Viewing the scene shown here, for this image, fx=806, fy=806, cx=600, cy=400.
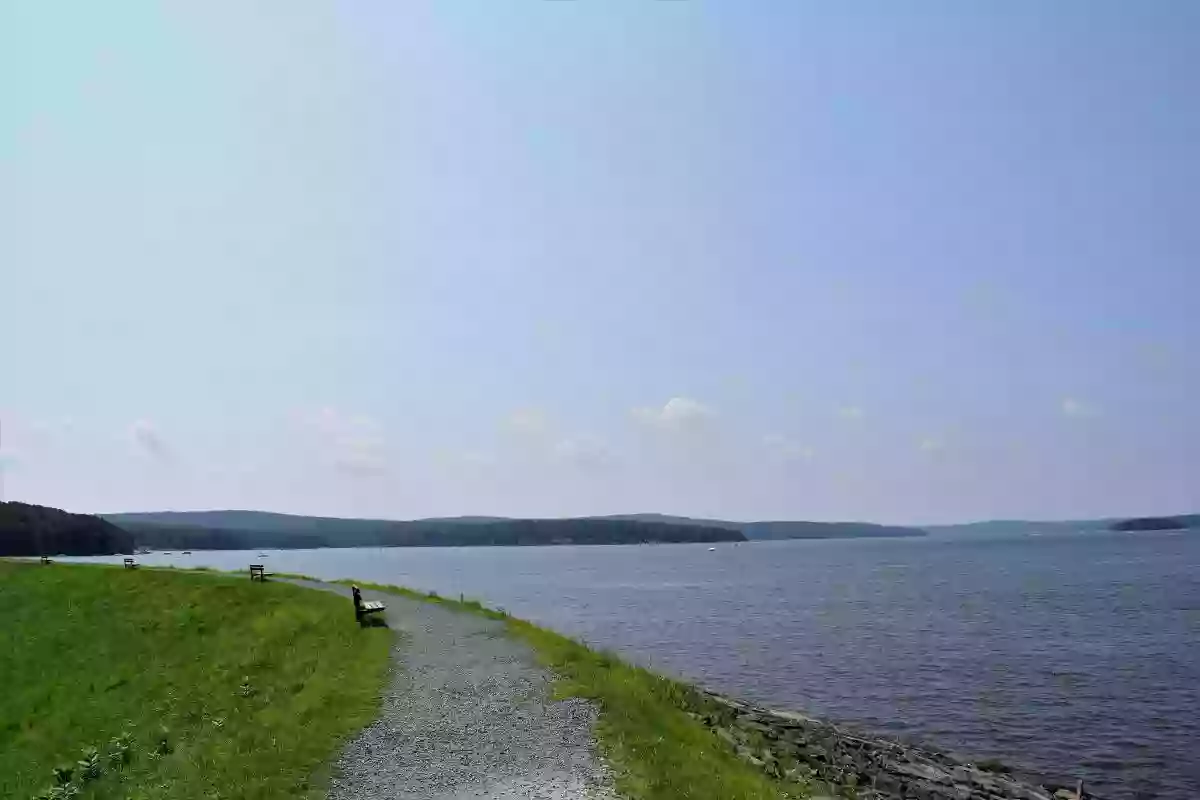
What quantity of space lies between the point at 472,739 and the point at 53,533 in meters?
151

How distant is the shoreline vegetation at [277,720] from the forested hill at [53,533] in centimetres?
10992

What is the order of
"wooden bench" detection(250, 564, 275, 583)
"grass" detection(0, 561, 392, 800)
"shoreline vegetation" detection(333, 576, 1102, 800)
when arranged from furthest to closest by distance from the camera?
"wooden bench" detection(250, 564, 275, 583) < "grass" detection(0, 561, 392, 800) < "shoreline vegetation" detection(333, 576, 1102, 800)

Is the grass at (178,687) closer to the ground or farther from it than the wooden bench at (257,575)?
closer to the ground

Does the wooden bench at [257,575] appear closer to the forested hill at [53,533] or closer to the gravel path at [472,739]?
the gravel path at [472,739]

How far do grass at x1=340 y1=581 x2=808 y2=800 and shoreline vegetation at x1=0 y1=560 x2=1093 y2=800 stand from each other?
0.06m

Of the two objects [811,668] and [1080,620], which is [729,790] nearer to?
[811,668]

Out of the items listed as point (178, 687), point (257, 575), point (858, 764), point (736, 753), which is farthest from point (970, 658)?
point (257, 575)

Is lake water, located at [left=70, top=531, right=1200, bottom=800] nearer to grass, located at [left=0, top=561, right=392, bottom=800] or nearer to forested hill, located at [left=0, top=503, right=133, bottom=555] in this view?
grass, located at [left=0, top=561, right=392, bottom=800]

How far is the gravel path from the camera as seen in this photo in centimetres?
1283

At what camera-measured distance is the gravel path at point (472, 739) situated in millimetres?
12828

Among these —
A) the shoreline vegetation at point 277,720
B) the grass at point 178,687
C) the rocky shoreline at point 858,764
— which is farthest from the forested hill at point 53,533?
the rocky shoreline at point 858,764

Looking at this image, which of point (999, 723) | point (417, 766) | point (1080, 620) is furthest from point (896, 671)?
point (417, 766)

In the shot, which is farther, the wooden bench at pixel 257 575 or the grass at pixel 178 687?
the wooden bench at pixel 257 575

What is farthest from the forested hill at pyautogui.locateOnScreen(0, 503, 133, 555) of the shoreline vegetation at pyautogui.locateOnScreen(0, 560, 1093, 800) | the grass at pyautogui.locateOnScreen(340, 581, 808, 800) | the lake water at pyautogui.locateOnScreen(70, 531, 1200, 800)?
the grass at pyautogui.locateOnScreen(340, 581, 808, 800)
